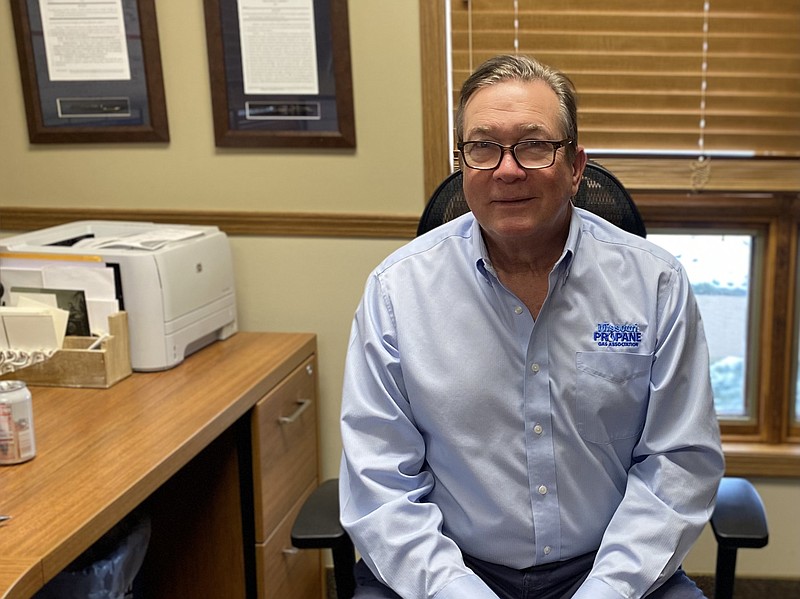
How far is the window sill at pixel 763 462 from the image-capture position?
2.27 meters

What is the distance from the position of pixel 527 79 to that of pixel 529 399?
0.51m

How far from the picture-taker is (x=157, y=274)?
1894 millimetres

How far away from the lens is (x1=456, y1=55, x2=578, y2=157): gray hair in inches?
54.1

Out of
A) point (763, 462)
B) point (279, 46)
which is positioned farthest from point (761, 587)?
point (279, 46)

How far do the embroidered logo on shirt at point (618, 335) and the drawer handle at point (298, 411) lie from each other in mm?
856

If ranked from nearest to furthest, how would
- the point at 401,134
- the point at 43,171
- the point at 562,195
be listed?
the point at 562,195 → the point at 401,134 → the point at 43,171

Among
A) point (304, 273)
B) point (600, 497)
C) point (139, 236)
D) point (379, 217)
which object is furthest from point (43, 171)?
point (600, 497)

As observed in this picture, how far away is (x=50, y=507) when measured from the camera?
1285 mm

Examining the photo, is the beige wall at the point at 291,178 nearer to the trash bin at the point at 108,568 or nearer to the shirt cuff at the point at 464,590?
the trash bin at the point at 108,568

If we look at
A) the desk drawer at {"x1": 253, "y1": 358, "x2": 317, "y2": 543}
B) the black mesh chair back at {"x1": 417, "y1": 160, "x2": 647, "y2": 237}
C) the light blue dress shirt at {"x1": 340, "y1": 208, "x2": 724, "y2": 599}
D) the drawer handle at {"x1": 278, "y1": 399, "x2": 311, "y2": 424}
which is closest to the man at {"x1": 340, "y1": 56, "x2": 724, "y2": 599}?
the light blue dress shirt at {"x1": 340, "y1": 208, "x2": 724, "y2": 599}

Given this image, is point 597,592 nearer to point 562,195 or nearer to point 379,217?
point 562,195

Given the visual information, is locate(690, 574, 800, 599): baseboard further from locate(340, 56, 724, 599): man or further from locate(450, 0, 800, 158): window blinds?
locate(450, 0, 800, 158): window blinds

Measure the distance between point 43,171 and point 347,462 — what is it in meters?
1.42

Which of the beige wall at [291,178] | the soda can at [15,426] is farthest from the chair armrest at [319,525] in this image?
the beige wall at [291,178]
